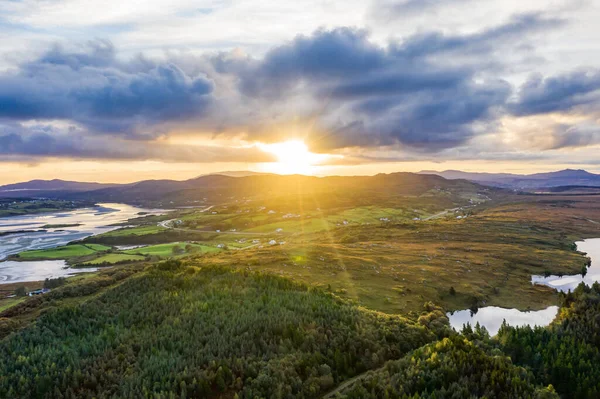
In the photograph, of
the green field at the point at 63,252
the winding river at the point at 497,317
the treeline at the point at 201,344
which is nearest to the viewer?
the treeline at the point at 201,344

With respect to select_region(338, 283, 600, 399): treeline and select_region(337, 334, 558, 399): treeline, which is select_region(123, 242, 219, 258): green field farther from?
select_region(337, 334, 558, 399): treeline

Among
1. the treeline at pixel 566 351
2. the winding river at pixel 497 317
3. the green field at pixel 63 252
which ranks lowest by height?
the green field at pixel 63 252

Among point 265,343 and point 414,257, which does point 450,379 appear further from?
point 414,257

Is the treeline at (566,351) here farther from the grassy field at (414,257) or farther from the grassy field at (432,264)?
the grassy field at (414,257)

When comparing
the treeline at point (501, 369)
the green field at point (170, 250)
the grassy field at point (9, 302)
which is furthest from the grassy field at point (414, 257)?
the grassy field at point (9, 302)

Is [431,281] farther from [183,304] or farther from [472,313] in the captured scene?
[183,304]

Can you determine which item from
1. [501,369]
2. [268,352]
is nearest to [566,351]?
[501,369]

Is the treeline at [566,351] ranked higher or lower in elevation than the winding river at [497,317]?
higher

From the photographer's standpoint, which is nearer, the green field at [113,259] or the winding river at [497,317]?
the winding river at [497,317]

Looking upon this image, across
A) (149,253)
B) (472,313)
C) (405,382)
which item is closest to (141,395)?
(405,382)
